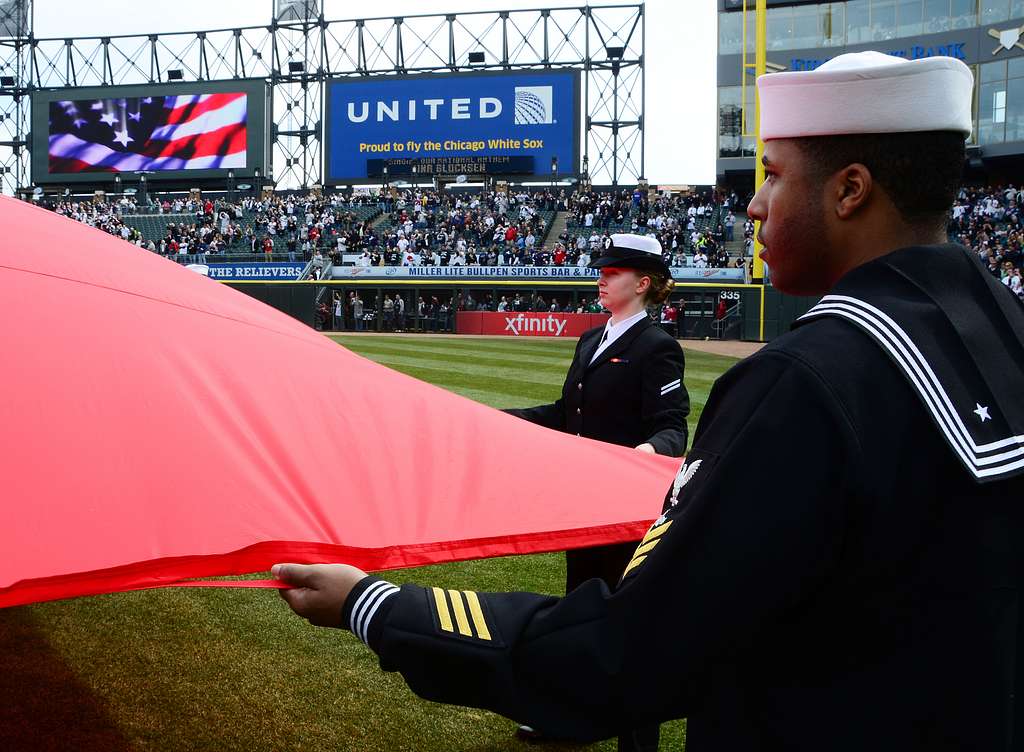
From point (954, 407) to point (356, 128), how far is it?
2048 inches

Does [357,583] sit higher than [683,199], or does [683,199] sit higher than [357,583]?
[683,199]

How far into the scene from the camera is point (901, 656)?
1221mm

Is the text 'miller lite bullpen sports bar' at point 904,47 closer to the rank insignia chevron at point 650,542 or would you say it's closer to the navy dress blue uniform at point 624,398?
the navy dress blue uniform at point 624,398

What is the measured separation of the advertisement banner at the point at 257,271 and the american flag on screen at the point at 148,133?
1444 centimetres

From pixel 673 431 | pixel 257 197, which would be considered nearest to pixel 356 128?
pixel 257 197

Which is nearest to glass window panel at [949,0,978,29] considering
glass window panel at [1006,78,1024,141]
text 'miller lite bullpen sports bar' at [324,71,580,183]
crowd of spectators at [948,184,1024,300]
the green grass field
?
glass window panel at [1006,78,1024,141]

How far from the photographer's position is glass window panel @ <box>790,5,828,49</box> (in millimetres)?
47719

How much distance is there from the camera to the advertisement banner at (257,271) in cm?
4041

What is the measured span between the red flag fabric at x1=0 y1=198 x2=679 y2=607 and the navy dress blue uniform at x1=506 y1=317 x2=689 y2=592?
0.69 meters

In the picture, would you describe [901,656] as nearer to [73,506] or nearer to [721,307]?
[73,506]

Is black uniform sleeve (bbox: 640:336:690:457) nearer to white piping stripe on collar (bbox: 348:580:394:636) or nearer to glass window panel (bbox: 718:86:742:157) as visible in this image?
white piping stripe on collar (bbox: 348:580:394:636)

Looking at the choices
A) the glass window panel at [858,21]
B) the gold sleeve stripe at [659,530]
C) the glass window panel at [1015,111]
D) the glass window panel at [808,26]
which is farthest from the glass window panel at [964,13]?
the gold sleeve stripe at [659,530]

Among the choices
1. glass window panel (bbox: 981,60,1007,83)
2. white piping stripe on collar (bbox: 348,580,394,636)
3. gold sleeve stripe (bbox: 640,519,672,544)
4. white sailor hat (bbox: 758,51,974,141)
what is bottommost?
white piping stripe on collar (bbox: 348,580,394,636)

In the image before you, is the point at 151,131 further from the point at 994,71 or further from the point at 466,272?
the point at 994,71
